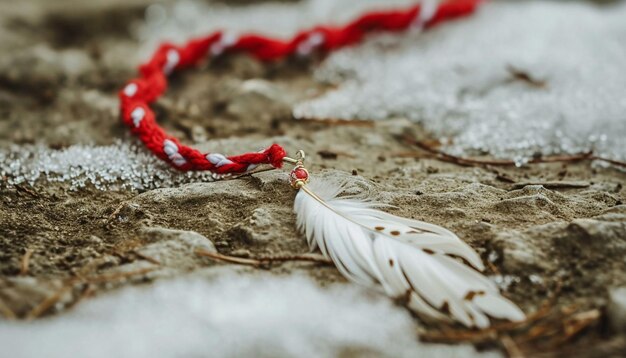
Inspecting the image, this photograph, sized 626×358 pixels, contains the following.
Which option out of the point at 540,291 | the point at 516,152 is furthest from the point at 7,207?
the point at 516,152

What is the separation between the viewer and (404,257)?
1.31 m

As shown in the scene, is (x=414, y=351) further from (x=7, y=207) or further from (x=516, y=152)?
(x=7, y=207)

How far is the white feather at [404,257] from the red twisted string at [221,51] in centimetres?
27

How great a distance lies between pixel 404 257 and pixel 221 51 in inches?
58.3

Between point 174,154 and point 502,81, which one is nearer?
point 174,154

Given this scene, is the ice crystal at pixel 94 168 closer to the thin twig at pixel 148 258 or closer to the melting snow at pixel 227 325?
the thin twig at pixel 148 258

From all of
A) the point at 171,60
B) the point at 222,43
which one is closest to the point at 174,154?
the point at 171,60

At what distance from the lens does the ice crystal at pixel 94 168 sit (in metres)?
1.69

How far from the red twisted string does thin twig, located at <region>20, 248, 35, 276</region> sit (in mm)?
470

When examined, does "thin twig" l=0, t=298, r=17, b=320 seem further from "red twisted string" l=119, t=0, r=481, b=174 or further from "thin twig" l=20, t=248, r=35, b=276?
"red twisted string" l=119, t=0, r=481, b=174

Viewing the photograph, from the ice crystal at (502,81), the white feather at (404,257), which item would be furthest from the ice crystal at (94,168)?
the ice crystal at (502,81)

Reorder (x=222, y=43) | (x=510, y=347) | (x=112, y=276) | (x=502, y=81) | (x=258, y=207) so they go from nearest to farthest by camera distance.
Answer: (x=510, y=347)
(x=112, y=276)
(x=258, y=207)
(x=502, y=81)
(x=222, y=43)

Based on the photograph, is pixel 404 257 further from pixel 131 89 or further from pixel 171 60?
pixel 171 60

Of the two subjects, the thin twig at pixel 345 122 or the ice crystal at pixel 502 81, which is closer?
the ice crystal at pixel 502 81
